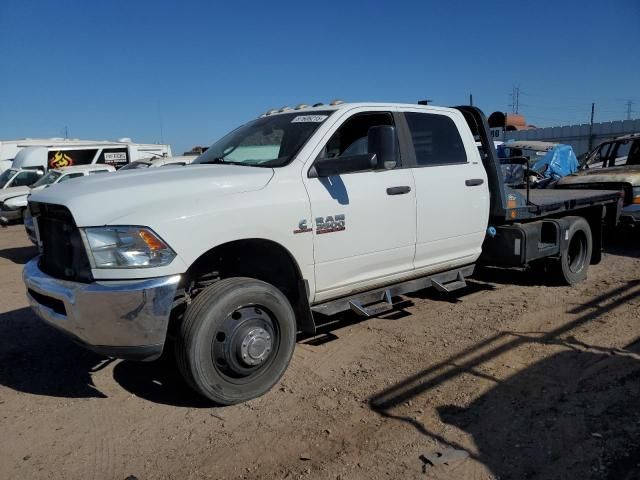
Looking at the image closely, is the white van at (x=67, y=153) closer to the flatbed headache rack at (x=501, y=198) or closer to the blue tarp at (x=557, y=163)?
the blue tarp at (x=557, y=163)

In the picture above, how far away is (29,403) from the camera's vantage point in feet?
12.9

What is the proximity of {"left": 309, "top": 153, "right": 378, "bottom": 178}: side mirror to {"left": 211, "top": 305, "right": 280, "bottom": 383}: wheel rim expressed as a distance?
1112 mm

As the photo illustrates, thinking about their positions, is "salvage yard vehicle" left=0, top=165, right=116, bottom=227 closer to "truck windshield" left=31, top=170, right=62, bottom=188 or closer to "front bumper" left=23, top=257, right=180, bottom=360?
"truck windshield" left=31, top=170, right=62, bottom=188

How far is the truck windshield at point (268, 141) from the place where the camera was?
14.1 feet

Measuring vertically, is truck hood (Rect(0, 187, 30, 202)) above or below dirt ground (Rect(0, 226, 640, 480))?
above

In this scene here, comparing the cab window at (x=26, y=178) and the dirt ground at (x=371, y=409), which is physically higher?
the cab window at (x=26, y=178)

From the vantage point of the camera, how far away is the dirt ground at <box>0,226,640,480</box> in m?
3.04

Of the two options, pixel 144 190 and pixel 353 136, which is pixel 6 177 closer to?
pixel 353 136

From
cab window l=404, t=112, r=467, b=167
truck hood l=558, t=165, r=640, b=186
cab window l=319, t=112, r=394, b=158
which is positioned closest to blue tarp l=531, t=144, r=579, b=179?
truck hood l=558, t=165, r=640, b=186

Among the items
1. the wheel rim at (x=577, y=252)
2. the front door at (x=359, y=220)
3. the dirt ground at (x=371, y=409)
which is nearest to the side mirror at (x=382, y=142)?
the front door at (x=359, y=220)

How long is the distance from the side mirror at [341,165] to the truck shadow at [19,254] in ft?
26.6

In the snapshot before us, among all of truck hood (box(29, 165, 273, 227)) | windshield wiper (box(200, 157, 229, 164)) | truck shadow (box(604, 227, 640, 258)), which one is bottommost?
truck shadow (box(604, 227, 640, 258))

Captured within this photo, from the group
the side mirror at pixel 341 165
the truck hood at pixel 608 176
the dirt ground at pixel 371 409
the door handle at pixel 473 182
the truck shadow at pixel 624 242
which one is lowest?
the truck shadow at pixel 624 242

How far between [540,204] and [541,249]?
515 mm
